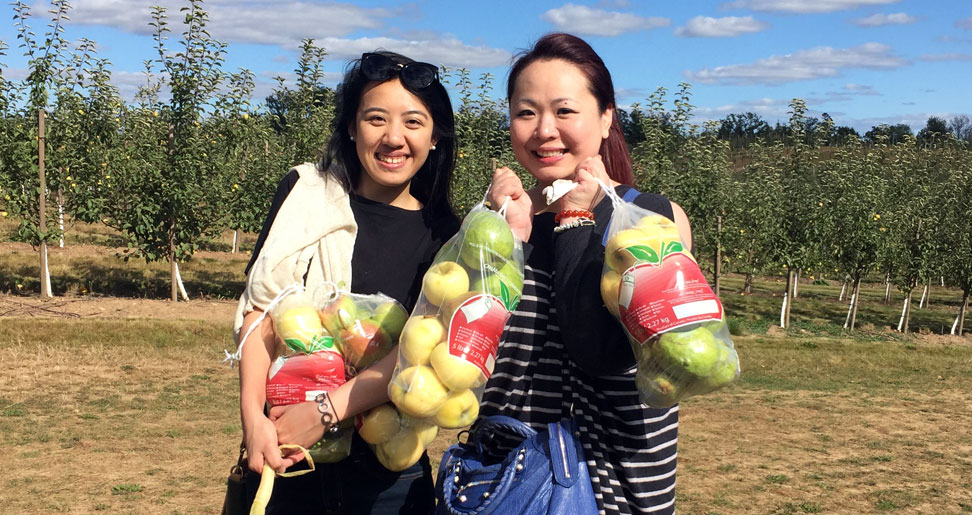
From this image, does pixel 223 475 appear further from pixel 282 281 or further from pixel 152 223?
pixel 152 223

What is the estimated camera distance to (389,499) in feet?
9.82

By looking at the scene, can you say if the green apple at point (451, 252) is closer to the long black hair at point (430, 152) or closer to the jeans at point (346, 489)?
the long black hair at point (430, 152)

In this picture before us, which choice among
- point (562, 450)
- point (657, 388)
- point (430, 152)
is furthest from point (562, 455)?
point (430, 152)

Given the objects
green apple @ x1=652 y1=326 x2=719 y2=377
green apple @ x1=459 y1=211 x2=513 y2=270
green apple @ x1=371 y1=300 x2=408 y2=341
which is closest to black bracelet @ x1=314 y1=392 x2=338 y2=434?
green apple @ x1=371 y1=300 x2=408 y2=341

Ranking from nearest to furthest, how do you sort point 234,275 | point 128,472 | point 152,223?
point 128,472 < point 152,223 < point 234,275

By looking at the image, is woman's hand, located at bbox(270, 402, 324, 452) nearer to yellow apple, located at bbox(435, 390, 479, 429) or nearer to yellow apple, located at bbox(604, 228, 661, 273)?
yellow apple, located at bbox(435, 390, 479, 429)

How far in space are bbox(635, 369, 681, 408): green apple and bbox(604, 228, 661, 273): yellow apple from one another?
29 cm

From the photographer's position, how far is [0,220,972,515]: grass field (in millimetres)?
7191

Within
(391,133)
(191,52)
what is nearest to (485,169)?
(191,52)

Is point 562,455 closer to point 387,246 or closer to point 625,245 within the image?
point 625,245

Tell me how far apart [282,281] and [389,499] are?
86 centimetres

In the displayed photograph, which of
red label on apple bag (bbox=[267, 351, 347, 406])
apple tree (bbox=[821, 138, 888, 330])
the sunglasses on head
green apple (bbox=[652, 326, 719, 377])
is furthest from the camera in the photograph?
apple tree (bbox=[821, 138, 888, 330])

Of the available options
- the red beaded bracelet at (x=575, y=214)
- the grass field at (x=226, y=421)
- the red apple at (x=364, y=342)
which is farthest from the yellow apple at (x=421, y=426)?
the grass field at (x=226, y=421)

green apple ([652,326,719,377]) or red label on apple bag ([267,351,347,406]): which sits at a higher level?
green apple ([652,326,719,377])
